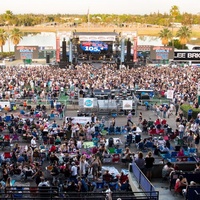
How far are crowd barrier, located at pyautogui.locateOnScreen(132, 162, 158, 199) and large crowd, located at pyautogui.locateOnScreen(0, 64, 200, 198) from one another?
0.71 metres

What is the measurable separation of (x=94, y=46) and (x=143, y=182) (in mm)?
50102

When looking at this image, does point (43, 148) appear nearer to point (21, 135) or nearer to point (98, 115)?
point (21, 135)

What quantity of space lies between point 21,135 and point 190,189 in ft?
42.6

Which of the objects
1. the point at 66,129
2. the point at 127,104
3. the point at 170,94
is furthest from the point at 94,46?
the point at 66,129

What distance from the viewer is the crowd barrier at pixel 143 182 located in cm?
1102

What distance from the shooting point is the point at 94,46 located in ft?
200

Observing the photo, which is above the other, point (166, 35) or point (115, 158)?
point (166, 35)

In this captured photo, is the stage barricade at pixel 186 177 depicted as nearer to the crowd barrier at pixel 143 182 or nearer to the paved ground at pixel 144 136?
the paved ground at pixel 144 136

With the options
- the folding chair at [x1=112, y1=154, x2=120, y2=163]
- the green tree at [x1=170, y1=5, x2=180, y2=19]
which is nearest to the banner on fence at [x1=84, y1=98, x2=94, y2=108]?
the folding chair at [x1=112, y1=154, x2=120, y2=163]

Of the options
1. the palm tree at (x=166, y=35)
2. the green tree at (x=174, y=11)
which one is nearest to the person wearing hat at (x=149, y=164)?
the palm tree at (x=166, y=35)

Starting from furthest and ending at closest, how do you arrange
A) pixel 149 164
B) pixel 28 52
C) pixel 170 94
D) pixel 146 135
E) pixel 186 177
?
1. pixel 28 52
2. pixel 170 94
3. pixel 146 135
4. pixel 149 164
5. pixel 186 177

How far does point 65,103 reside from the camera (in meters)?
29.8

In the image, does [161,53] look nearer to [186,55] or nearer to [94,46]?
[186,55]

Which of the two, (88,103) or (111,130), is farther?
(88,103)
